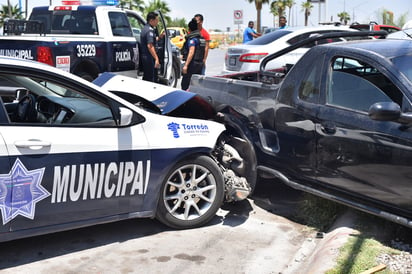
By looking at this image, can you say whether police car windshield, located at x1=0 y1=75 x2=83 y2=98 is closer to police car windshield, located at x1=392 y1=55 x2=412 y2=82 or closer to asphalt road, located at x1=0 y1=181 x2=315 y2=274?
asphalt road, located at x1=0 y1=181 x2=315 y2=274

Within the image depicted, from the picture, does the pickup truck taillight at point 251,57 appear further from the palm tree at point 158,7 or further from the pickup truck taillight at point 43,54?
the palm tree at point 158,7

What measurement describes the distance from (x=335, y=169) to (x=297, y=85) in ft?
3.10

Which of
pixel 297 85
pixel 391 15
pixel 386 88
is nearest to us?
pixel 386 88

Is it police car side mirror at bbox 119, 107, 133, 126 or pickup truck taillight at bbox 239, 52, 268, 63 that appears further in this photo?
pickup truck taillight at bbox 239, 52, 268, 63

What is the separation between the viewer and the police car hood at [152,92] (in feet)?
16.6

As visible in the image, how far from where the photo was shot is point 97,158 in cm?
427

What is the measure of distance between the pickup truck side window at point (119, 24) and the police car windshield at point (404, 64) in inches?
290

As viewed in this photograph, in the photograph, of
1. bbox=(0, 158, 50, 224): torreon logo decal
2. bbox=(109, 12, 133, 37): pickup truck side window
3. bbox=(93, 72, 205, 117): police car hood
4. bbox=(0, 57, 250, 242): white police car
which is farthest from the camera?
bbox=(109, 12, 133, 37): pickup truck side window

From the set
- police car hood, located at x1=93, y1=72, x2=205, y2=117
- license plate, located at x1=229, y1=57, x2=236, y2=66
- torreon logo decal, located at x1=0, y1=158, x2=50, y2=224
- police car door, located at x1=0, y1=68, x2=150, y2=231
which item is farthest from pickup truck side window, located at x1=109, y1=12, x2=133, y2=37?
torreon logo decal, located at x1=0, y1=158, x2=50, y2=224

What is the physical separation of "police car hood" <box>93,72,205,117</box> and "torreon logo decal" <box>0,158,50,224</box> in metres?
1.40

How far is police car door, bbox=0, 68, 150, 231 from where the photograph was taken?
3.94 metres

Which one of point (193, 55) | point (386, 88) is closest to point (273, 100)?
point (386, 88)

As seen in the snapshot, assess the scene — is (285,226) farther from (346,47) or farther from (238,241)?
(346,47)

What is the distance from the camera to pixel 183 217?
4875mm
